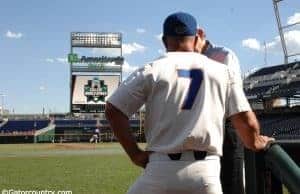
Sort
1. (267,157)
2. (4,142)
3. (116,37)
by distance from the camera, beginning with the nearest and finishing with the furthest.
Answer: (267,157) → (4,142) → (116,37)

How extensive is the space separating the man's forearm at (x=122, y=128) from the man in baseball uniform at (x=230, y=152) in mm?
689

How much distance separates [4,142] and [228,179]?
64.5 metres

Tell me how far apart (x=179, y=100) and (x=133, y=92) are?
251mm

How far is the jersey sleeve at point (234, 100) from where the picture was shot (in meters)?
3.35

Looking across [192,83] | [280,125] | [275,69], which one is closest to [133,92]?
[192,83]

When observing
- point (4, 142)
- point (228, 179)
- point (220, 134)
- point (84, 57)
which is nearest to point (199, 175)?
point (220, 134)

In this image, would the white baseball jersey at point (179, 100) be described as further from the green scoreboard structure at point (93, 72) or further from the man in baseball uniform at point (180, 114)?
the green scoreboard structure at point (93, 72)

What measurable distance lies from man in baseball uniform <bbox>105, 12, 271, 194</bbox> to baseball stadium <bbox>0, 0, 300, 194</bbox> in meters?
0.16

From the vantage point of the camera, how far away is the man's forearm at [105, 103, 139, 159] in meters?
3.32

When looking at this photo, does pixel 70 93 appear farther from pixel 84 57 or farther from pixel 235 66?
pixel 235 66

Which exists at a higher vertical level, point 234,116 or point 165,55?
point 165,55

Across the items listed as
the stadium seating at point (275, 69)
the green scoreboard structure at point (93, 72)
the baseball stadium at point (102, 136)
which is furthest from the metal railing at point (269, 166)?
the green scoreboard structure at point (93, 72)

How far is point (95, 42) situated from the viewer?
3182 inches

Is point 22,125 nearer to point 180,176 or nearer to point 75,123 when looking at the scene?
point 75,123
